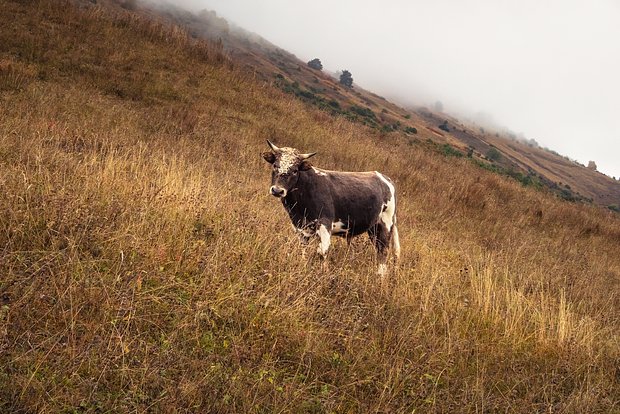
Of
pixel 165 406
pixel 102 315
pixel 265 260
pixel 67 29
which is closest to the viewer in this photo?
pixel 165 406

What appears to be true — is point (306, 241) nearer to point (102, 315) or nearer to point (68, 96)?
point (102, 315)

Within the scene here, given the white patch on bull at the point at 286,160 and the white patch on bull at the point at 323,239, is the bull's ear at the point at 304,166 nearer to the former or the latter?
the white patch on bull at the point at 286,160

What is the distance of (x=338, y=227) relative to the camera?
618 cm

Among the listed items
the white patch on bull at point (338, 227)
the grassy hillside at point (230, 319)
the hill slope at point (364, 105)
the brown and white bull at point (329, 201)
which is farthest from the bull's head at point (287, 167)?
the hill slope at point (364, 105)

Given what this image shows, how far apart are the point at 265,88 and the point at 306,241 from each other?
15.7 metres

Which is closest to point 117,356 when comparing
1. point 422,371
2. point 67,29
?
point 422,371

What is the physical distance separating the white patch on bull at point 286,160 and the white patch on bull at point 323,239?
97 cm

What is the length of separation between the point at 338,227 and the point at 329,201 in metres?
0.47

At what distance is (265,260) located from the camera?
14.6ft

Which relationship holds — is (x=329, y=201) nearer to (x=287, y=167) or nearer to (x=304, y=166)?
(x=304, y=166)

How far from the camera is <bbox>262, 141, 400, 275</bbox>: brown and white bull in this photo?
5680 millimetres

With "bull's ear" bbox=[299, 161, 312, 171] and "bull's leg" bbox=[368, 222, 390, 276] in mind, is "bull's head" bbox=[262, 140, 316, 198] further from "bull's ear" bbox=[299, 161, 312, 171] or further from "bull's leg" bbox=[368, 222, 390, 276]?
"bull's leg" bbox=[368, 222, 390, 276]

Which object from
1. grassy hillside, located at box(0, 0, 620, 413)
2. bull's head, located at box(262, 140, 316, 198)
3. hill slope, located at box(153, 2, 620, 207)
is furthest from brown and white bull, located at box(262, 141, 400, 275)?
hill slope, located at box(153, 2, 620, 207)

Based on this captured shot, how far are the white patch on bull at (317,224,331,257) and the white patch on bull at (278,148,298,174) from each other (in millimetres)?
969
